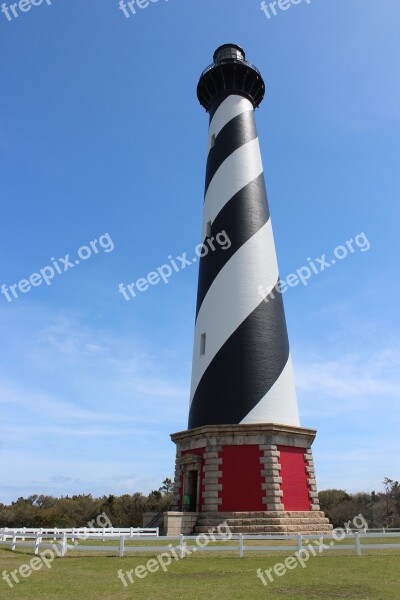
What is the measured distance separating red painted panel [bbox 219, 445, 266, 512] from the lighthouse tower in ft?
0.11

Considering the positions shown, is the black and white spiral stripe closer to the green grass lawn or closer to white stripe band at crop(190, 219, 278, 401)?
white stripe band at crop(190, 219, 278, 401)

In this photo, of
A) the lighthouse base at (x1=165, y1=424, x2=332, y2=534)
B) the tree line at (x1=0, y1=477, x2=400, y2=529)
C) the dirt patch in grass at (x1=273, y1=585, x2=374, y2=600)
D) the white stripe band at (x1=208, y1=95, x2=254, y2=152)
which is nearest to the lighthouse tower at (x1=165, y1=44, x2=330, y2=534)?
the lighthouse base at (x1=165, y1=424, x2=332, y2=534)

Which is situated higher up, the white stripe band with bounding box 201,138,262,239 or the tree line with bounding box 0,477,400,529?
the white stripe band with bounding box 201,138,262,239

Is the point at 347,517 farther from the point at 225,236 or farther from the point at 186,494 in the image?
the point at 225,236

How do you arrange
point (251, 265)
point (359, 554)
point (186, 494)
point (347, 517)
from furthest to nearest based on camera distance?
point (347, 517) < point (251, 265) < point (186, 494) < point (359, 554)

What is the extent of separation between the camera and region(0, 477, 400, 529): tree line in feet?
136

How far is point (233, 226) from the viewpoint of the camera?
20.8m

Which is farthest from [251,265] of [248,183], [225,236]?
[248,183]

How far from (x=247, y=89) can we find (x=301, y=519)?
21018 mm

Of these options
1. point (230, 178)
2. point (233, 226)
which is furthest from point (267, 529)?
point (230, 178)

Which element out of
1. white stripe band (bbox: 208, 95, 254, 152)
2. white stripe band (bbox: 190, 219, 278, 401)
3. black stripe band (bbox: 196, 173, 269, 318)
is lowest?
white stripe band (bbox: 190, 219, 278, 401)

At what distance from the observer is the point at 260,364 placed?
1836 centimetres

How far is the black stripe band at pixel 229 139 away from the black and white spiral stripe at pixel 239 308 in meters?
0.05

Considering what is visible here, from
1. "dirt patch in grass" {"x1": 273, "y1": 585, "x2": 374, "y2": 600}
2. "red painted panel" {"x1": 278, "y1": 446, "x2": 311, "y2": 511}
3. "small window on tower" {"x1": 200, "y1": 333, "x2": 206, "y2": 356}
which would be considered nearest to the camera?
"dirt patch in grass" {"x1": 273, "y1": 585, "x2": 374, "y2": 600}
